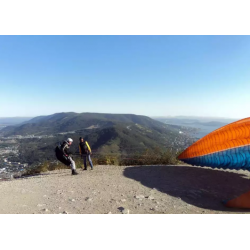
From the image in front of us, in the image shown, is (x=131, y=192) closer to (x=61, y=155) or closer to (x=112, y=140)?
(x=61, y=155)

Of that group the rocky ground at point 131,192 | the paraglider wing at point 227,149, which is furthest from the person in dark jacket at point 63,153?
the paraglider wing at point 227,149

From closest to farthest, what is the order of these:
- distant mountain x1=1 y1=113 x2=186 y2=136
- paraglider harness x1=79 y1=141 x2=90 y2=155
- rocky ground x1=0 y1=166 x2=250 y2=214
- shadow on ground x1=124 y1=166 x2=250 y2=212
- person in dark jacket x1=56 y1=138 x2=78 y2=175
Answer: rocky ground x1=0 y1=166 x2=250 y2=214, shadow on ground x1=124 y1=166 x2=250 y2=212, person in dark jacket x1=56 y1=138 x2=78 y2=175, paraglider harness x1=79 y1=141 x2=90 y2=155, distant mountain x1=1 y1=113 x2=186 y2=136

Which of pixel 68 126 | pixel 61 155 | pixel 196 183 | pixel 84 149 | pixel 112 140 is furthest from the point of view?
pixel 68 126

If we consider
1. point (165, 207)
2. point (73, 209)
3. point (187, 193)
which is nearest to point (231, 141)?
point (187, 193)

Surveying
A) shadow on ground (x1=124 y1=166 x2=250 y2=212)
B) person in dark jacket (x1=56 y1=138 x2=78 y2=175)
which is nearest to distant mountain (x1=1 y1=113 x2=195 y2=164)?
person in dark jacket (x1=56 y1=138 x2=78 y2=175)

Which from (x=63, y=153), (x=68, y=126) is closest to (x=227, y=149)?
(x=63, y=153)

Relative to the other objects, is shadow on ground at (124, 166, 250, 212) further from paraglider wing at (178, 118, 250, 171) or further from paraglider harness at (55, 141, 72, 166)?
paraglider harness at (55, 141, 72, 166)

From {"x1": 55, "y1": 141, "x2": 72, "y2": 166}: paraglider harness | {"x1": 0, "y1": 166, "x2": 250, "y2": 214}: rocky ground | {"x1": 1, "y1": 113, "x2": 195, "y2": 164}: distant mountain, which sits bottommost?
{"x1": 1, "y1": 113, "x2": 195, "y2": 164}: distant mountain

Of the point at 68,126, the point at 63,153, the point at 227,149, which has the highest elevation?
the point at 227,149
